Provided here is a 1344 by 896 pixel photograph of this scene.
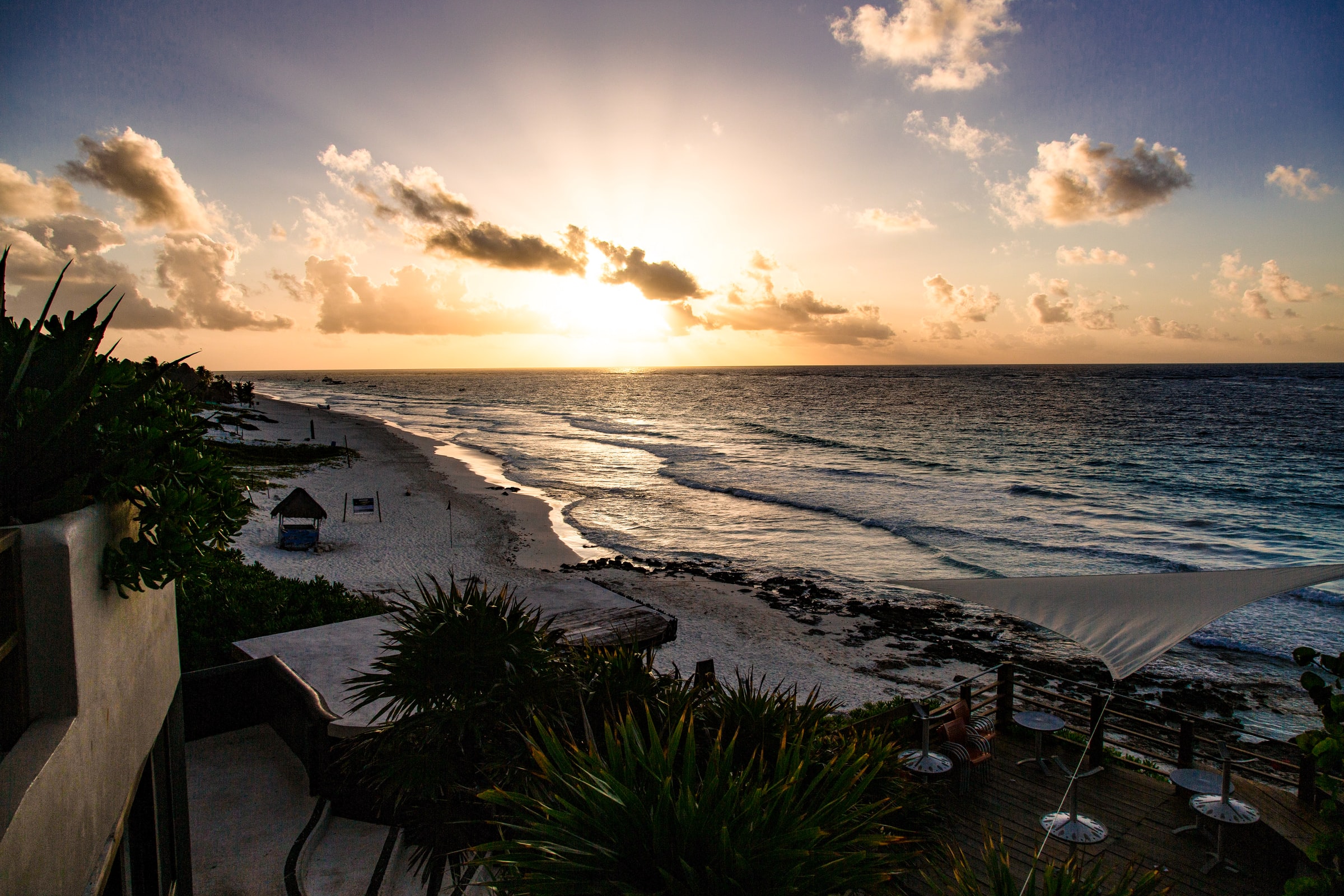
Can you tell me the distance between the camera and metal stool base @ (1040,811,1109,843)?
7.21 meters

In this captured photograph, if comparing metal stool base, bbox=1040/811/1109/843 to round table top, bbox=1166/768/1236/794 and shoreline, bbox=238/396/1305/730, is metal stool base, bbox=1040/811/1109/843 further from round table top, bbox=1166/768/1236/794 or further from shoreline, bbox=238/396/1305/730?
shoreline, bbox=238/396/1305/730

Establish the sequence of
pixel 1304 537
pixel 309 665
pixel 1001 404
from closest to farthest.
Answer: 1. pixel 309 665
2. pixel 1304 537
3. pixel 1001 404

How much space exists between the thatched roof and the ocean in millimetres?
10142

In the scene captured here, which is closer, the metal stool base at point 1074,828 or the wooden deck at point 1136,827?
the wooden deck at point 1136,827

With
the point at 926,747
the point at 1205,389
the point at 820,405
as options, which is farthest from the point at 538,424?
the point at 1205,389

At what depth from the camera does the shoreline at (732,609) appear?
1539cm

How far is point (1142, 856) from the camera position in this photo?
710 centimetres

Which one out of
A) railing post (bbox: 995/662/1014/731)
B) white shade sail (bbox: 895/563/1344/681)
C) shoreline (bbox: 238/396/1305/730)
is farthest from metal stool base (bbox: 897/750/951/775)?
shoreline (bbox: 238/396/1305/730)

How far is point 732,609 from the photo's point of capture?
19.3 meters

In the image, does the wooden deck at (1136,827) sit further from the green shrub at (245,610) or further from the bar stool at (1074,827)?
the green shrub at (245,610)

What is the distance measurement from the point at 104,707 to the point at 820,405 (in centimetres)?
10378

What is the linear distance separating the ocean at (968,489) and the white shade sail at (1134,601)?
1124cm

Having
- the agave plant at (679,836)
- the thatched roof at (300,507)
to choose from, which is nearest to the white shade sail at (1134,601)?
the agave plant at (679,836)

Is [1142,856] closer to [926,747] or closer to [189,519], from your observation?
[926,747]
